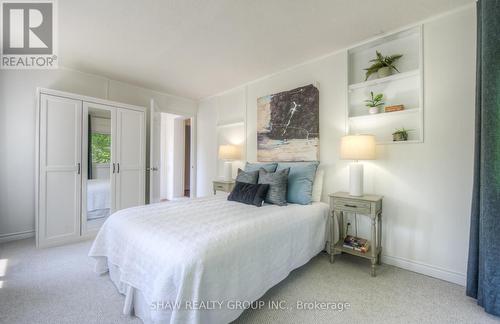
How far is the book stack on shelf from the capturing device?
229cm

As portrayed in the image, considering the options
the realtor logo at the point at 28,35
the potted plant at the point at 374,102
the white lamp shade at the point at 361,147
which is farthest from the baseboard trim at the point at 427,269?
the realtor logo at the point at 28,35

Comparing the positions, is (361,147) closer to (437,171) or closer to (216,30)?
(437,171)

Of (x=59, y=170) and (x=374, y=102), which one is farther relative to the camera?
(x=59, y=170)

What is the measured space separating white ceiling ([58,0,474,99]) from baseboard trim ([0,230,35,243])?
2.50 m

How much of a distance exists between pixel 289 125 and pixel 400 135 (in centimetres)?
137

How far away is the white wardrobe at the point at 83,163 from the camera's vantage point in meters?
2.83

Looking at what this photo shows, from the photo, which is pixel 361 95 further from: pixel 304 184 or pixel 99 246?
pixel 99 246

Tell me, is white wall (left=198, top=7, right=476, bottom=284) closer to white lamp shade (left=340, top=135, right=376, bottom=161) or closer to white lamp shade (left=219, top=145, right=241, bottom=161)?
white lamp shade (left=340, top=135, right=376, bottom=161)

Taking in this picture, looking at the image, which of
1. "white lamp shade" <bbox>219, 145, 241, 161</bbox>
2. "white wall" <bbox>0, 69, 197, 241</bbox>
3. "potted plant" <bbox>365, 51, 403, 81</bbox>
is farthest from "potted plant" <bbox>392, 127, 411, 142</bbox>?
"white wall" <bbox>0, 69, 197, 241</bbox>

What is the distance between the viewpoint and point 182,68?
3.30m

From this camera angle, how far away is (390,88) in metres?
2.44

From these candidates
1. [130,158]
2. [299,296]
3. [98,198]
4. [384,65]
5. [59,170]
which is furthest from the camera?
[130,158]

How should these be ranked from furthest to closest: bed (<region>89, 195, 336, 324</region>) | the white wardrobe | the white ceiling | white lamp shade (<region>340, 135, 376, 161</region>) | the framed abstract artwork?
the framed abstract artwork < the white wardrobe < white lamp shade (<region>340, 135, 376, 161</region>) < the white ceiling < bed (<region>89, 195, 336, 324</region>)

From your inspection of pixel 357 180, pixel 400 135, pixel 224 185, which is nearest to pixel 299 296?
pixel 357 180
